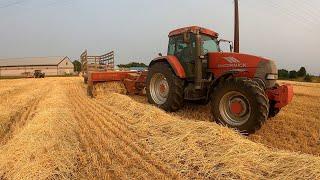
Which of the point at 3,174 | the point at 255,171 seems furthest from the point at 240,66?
the point at 3,174

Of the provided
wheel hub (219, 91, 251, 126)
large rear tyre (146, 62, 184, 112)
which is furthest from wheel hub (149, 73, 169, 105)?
wheel hub (219, 91, 251, 126)

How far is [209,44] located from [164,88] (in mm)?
1709

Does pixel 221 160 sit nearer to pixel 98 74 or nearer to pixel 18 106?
pixel 18 106

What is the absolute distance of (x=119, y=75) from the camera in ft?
45.4

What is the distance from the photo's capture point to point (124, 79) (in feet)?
44.5

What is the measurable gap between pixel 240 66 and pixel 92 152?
384 centimetres

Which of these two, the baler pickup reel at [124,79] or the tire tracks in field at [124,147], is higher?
the baler pickup reel at [124,79]

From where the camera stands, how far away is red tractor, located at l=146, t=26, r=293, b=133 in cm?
732

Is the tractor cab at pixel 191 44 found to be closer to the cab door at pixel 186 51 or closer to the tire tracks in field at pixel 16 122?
the cab door at pixel 186 51

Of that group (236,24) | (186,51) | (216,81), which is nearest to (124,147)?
(216,81)

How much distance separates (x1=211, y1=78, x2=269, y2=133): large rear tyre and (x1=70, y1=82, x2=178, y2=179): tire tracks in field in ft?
6.34

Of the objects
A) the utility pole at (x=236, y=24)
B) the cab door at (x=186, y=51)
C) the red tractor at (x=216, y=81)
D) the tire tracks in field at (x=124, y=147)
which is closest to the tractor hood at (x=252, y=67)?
the red tractor at (x=216, y=81)

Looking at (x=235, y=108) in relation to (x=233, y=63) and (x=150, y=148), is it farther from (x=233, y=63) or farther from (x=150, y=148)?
(x=150, y=148)

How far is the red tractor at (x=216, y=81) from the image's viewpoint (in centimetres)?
732
